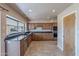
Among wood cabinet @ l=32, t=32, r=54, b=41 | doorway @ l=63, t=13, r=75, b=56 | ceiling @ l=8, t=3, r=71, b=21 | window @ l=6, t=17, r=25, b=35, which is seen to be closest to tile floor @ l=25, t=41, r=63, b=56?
doorway @ l=63, t=13, r=75, b=56

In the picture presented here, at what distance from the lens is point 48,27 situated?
1040cm

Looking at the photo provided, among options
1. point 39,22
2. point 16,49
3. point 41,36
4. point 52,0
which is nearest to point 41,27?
point 39,22

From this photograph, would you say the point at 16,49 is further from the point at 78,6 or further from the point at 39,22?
the point at 39,22

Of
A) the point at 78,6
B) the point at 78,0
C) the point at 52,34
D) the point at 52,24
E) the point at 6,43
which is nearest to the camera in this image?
the point at 78,0

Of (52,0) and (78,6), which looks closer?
(52,0)

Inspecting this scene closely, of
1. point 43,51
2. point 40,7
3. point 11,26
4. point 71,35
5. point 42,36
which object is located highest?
point 40,7

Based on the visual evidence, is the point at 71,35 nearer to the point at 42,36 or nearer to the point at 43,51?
the point at 43,51

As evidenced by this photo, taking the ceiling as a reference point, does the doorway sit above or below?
below

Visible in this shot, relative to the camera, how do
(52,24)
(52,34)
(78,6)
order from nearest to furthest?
(78,6) < (52,34) < (52,24)

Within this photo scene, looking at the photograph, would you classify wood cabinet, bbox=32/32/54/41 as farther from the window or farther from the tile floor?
the window

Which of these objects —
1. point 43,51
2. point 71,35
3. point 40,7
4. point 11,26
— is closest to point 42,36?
point 43,51

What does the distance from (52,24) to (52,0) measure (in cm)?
921

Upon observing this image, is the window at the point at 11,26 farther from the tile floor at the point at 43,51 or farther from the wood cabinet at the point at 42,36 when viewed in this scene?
the wood cabinet at the point at 42,36

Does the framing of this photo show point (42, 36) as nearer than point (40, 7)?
No
